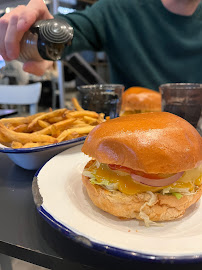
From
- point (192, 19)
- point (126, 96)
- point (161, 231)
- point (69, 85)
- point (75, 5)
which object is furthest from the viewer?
point (69, 85)

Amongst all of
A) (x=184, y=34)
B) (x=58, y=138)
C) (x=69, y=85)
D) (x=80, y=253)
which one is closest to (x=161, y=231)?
(x=80, y=253)

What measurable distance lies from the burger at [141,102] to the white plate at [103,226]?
130cm

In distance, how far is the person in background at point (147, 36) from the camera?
2936 millimetres

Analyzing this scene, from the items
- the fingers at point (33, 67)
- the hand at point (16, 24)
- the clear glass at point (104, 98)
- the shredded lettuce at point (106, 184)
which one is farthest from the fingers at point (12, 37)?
the shredded lettuce at point (106, 184)

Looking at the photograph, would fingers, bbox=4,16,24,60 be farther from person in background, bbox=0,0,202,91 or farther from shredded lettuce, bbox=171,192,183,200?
person in background, bbox=0,0,202,91

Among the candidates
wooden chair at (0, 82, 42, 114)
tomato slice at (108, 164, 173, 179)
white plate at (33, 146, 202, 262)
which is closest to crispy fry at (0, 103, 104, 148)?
white plate at (33, 146, 202, 262)

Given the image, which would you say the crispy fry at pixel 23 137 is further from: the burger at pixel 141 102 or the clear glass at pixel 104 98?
the burger at pixel 141 102

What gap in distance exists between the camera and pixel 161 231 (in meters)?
0.84

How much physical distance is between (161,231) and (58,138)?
678 mm

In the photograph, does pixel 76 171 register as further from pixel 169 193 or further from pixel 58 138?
pixel 169 193

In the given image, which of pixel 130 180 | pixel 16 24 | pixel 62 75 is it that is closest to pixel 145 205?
pixel 130 180

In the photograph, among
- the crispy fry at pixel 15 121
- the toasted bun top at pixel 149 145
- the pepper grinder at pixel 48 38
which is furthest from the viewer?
the crispy fry at pixel 15 121

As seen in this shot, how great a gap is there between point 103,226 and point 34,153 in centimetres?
55

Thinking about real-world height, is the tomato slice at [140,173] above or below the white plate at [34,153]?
above
